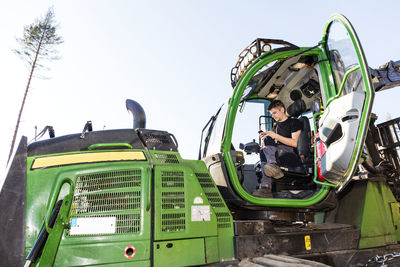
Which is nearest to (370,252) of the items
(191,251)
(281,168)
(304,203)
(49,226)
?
(304,203)

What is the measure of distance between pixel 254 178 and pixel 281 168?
114 centimetres

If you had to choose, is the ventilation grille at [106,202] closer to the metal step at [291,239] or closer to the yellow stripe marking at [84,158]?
the yellow stripe marking at [84,158]

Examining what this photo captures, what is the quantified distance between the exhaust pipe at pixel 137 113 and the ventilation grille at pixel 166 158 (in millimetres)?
685

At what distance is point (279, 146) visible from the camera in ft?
12.8

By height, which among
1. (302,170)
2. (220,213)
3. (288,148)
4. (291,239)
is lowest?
(291,239)

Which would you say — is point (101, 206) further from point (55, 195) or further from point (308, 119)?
point (308, 119)

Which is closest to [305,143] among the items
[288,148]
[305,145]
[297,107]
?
[305,145]

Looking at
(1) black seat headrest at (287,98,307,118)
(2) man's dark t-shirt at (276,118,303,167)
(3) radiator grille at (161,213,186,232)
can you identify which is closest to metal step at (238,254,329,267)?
(3) radiator grille at (161,213,186,232)

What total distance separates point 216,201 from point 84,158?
4.32ft

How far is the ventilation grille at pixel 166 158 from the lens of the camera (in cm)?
295

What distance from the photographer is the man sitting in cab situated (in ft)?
11.7

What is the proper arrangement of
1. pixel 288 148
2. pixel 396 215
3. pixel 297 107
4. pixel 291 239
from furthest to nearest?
1. pixel 297 107
2. pixel 288 148
3. pixel 396 215
4. pixel 291 239

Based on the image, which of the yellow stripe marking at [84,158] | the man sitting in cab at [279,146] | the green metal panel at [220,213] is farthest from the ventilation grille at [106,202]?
the man sitting in cab at [279,146]

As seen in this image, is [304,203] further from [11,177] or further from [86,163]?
[11,177]
